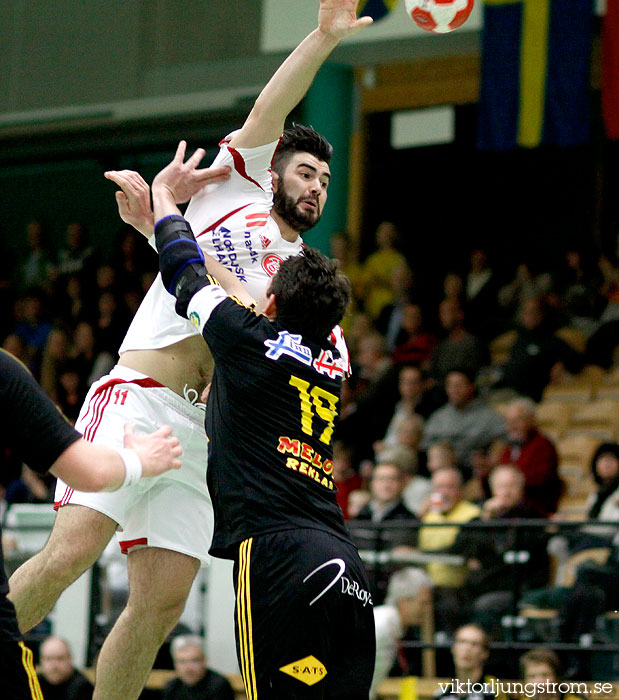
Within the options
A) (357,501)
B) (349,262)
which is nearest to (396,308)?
(349,262)

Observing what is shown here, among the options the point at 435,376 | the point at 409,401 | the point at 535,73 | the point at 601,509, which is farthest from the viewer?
the point at 535,73

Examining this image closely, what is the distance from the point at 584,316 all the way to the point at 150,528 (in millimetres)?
8609

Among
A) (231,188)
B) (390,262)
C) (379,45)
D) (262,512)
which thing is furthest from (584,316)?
(262,512)

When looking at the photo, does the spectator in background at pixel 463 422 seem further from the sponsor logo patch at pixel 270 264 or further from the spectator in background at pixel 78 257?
the spectator in background at pixel 78 257

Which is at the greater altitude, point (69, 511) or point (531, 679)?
point (69, 511)

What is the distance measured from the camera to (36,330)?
647 inches

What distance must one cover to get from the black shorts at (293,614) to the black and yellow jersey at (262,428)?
0.09m

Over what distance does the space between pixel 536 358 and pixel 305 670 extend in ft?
27.5

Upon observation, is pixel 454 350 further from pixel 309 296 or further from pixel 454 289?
pixel 309 296

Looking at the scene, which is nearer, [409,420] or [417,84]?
[409,420]

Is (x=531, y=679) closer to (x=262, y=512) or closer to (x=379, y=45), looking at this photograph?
(x=262, y=512)

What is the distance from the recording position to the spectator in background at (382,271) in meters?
14.8

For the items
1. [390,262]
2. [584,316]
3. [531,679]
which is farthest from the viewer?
[390,262]

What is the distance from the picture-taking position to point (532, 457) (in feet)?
35.5
